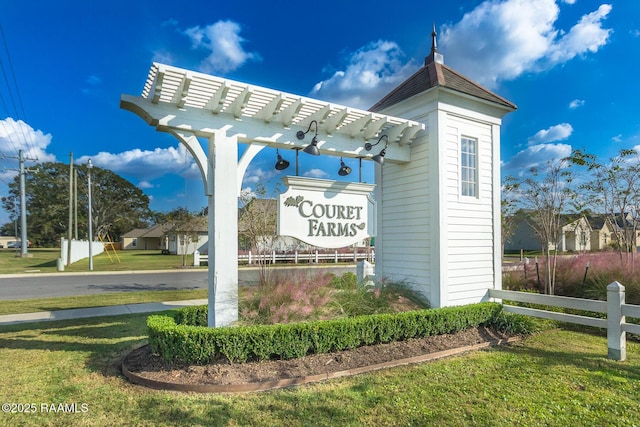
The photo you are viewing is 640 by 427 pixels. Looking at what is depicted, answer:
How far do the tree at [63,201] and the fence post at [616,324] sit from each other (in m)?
51.9

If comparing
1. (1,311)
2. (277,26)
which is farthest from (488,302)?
(1,311)

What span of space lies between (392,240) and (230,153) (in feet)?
11.6

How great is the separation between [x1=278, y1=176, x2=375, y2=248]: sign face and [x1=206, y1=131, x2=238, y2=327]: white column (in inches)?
25.7

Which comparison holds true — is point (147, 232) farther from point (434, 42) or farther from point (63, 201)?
point (434, 42)

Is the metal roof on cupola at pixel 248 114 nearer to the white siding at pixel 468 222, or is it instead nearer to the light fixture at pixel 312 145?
the light fixture at pixel 312 145

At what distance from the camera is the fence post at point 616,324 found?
4805mm

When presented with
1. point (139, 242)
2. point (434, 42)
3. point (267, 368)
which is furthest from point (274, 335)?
point (139, 242)

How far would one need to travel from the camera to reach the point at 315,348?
4371 millimetres

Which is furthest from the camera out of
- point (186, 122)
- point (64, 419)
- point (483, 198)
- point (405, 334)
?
point (483, 198)

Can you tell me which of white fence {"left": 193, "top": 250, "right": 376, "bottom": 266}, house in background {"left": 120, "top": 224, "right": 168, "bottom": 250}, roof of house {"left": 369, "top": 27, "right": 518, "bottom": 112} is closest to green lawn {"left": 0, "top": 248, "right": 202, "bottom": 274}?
white fence {"left": 193, "top": 250, "right": 376, "bottom": 266}

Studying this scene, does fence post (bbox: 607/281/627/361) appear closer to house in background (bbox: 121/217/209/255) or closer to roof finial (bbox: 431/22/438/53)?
roof finial (bbox: 431/22/438/53)

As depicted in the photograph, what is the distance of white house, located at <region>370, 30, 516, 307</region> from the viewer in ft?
19.1

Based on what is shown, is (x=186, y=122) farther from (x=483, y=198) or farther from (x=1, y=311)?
(x=1, y=311)

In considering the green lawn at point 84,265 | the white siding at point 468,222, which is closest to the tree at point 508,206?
the white siding at point 468,222
